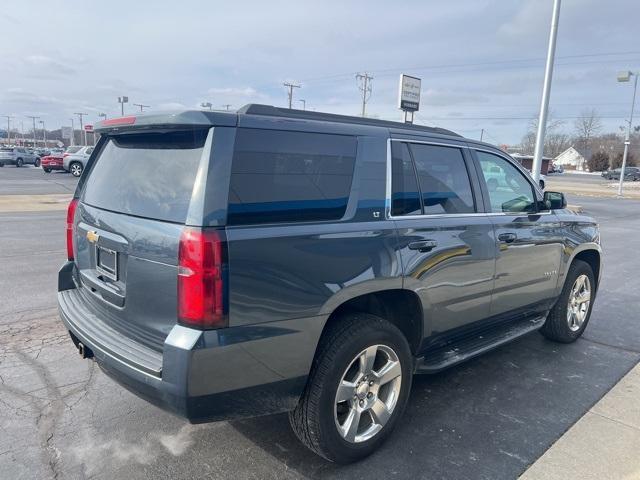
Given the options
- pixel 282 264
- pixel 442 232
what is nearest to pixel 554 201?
pixel 442 232

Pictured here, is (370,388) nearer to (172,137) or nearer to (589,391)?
(172,137)

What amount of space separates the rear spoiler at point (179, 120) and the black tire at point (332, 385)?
4.13 feet

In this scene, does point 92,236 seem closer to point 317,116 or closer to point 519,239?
point 317,116

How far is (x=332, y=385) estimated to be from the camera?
8.81ft

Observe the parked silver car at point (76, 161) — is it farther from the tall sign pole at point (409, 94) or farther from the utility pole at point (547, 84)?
the utility pole at point (547, 84)

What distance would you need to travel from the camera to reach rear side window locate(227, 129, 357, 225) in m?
2.40

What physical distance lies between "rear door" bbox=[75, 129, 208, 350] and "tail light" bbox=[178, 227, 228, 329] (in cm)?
9

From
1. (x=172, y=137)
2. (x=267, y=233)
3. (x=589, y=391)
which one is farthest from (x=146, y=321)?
(x=589, y=391)

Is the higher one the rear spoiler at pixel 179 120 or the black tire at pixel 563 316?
the rear spoiler at pixel 179 120

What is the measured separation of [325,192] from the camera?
2.72 meters

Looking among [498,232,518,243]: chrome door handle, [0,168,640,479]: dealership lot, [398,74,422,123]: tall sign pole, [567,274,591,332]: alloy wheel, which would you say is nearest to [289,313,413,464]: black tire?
[0,168,640,479]: dealership lot

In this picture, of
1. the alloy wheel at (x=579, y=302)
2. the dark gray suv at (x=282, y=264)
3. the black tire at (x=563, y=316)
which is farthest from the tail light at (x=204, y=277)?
the alloy wheel at (x=579, y=302)

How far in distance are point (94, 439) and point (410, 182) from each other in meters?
2.53

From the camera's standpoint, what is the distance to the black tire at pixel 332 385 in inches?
105
